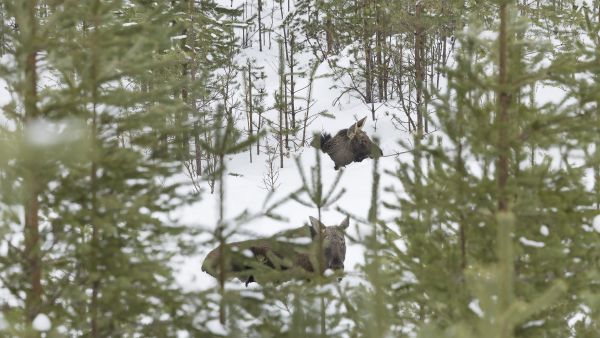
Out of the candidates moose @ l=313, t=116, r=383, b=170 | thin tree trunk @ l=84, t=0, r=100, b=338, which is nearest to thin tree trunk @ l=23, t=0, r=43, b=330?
thin tree trunk @ l=84, t=0, r=100, b=338

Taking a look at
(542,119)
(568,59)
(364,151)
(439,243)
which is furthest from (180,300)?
(364,151)

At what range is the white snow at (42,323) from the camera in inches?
156

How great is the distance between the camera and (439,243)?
16.4 ft

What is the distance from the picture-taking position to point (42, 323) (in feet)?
13.1

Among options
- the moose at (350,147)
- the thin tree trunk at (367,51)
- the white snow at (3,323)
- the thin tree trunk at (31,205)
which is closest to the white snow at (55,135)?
the thin tree trunk at (31,205)

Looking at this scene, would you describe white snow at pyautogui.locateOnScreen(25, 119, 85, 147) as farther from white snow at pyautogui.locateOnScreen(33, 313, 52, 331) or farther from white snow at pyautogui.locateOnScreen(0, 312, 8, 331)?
white snow at pyautogui.locateOnScreen(33, 313, 52, 331)

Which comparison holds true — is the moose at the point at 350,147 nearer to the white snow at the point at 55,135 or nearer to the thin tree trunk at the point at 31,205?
the thin tree trunk at the point at 31,205

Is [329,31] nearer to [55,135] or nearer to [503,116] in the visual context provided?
[503,116]

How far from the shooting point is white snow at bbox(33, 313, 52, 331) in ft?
13.0

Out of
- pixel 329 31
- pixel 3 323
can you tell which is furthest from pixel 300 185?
pixel 3 323

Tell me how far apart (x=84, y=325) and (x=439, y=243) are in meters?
2.99

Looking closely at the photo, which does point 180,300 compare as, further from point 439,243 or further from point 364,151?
point 364,151

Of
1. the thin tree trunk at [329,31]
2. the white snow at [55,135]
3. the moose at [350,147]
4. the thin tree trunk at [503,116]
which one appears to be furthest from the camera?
the thin tree trunk at [329,31]

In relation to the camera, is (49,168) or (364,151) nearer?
(49,168)
